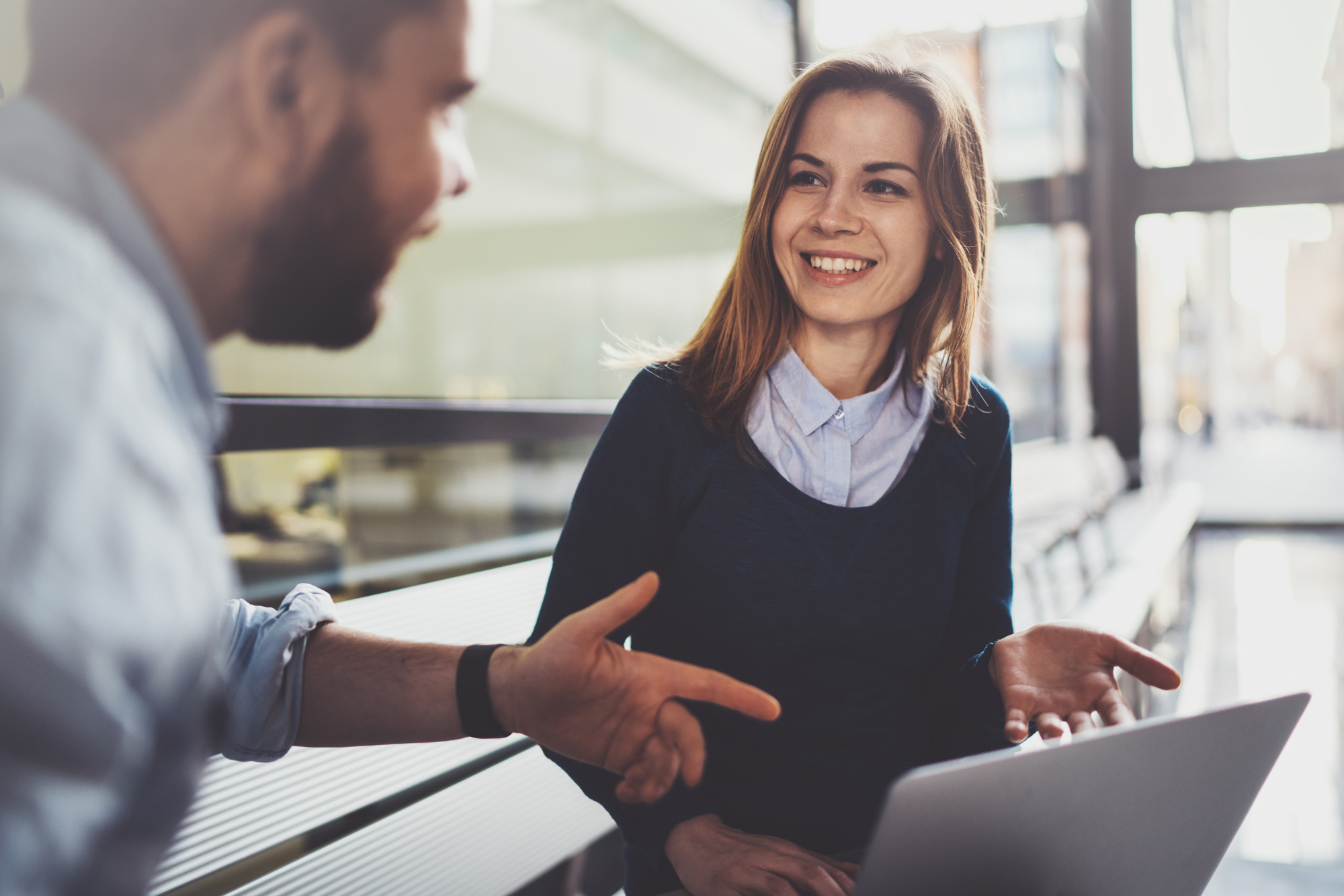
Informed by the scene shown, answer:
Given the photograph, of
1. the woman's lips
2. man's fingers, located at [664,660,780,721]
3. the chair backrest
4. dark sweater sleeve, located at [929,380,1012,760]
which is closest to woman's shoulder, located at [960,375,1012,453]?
dark sweater sleeve, located at [929,380,1012,760]

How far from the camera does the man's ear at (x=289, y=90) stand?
0.54 meters

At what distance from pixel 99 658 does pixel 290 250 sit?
0.27m

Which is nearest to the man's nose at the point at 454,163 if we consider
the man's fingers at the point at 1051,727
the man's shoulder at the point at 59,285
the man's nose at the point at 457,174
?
the man's nose at the point at 457,174

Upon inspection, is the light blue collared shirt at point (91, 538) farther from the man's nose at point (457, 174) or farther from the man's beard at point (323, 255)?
the man's nose at point (457, 174)

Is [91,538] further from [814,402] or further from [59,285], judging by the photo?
[814,402]

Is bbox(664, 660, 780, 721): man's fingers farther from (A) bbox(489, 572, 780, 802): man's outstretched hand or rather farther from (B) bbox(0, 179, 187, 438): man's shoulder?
(B) bbox(0, 179, 187, 438): man's shoulder

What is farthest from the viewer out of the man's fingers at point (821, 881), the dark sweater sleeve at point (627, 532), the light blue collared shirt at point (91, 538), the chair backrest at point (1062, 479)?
the chair backrest at point (1062, 479)

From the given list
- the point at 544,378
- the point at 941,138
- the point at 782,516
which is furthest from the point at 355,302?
the point at 544,378

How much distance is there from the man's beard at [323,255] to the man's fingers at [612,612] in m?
0.27

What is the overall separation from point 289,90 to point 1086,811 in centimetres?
75

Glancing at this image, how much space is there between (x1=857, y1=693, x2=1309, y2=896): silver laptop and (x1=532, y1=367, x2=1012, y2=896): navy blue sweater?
0.33 meters

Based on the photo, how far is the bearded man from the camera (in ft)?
1.29

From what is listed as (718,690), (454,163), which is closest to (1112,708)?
Result: (718,690)

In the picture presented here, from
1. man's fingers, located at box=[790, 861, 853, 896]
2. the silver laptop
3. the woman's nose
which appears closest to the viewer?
the silver laptop
